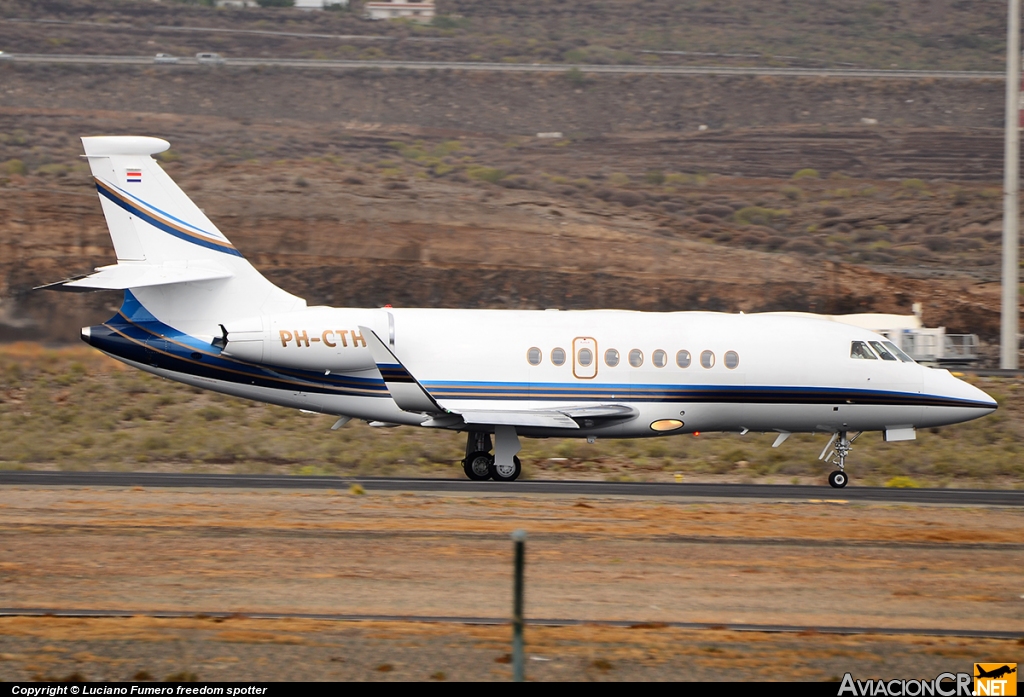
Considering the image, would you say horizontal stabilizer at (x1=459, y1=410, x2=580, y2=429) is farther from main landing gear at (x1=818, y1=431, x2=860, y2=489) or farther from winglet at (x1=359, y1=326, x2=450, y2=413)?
main landing gear at (x1=818, y1=431, x2=860, y2=489)

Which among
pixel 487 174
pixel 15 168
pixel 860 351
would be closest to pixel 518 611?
pixel 860 351

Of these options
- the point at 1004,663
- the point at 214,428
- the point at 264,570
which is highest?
the point at 1004,663

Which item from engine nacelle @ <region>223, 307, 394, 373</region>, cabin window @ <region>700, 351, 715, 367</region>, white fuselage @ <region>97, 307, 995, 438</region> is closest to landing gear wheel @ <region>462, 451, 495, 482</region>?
white fuselage @ <region>97, 307, 995, 438</region>

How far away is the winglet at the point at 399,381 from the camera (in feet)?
73.6

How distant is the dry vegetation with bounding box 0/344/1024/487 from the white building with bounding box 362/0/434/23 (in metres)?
67.2

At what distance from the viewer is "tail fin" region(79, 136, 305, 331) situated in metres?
23.5

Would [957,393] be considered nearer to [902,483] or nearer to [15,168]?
[902,483]

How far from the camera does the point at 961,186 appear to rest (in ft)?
209

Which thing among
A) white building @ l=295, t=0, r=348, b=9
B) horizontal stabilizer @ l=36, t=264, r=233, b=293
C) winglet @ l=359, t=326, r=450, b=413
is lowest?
winglet @ l=359, t=326, r=450, b=413

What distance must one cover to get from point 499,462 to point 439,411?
1666 mm

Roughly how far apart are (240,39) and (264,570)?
262 feet

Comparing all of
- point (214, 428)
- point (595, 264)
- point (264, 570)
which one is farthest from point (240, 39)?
point (264, 570)

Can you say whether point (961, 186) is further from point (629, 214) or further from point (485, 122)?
point (485, 122)

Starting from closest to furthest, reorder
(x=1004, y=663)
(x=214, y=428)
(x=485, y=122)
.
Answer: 1. (x=1004, y=663)
2. (x=214, y=428)
3. (x=485, y=122)
